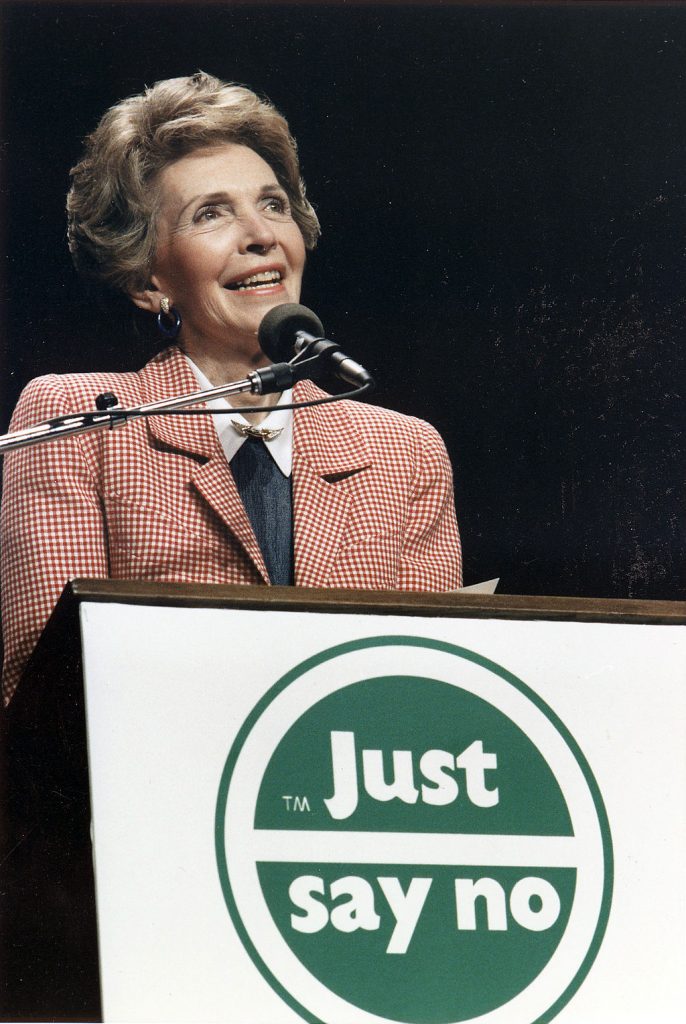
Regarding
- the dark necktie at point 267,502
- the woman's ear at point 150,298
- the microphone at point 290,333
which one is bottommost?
the dark necktie at point 267,502

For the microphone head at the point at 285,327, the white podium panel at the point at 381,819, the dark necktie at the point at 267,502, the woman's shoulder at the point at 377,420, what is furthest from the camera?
the woman's shoulder at the point at 377,420

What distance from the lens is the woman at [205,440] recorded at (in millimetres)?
2557

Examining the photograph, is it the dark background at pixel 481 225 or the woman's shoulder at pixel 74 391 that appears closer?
the woman's shoulder at pixel 74 391

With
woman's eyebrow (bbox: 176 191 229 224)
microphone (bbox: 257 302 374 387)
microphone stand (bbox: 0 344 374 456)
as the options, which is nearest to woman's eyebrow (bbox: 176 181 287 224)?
woman's eyebrow (bbox: 176 191 229 224)

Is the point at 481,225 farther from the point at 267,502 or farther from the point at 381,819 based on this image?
the point at 381,819

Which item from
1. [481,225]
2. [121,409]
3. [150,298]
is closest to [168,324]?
[150,298]

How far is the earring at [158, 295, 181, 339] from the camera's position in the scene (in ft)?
9.27

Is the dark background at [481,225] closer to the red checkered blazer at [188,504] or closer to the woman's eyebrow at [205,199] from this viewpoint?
the red checkered blazer at [188,504]

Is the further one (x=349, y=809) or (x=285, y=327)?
(x=285, y=327)

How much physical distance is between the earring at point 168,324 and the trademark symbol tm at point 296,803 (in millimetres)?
1353

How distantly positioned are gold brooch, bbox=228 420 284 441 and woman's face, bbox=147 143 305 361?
14cm

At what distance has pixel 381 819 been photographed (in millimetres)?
1733

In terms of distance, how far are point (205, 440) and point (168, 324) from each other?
0.93 ft

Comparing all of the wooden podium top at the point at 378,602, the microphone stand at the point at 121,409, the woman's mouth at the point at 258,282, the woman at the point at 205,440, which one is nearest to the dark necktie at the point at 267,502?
the woman at the point at 205,440
